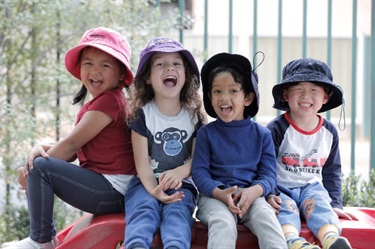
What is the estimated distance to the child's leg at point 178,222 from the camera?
2.75 metres

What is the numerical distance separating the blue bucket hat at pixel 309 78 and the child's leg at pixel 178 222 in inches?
27.9

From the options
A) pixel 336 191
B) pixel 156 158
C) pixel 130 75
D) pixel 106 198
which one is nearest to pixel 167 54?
pixel 130 75

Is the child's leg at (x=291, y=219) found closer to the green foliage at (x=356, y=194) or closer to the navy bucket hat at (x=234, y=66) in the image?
the navy bucket hat at (x=234, y=66)

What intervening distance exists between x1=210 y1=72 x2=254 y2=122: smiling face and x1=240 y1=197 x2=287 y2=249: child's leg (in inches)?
17.2

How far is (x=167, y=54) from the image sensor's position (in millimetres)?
3193

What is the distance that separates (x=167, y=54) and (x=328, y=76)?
32.0 inches

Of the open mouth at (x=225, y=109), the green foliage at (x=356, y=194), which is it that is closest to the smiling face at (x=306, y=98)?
the open mouth at (x=225, y=109)

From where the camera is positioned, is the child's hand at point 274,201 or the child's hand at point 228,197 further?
the child's hand at point 274,201

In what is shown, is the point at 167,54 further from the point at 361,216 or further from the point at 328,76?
the point at 361,216

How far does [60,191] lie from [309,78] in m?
1.32

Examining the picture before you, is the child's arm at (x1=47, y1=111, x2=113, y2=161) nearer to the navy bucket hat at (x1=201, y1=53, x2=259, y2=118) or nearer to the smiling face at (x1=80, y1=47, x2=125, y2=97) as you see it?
the smiling face at (x1=80, y1=47, x2=125, y2=97)

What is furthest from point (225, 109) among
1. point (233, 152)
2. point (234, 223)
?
point (234, 223)

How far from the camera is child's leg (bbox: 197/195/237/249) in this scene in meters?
2.76

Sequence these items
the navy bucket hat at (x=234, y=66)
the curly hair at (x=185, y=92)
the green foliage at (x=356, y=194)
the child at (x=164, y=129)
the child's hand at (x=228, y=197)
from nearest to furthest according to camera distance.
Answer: the child's hand at (x=228, y=197) < the child at (x=164, y=129) < the navy bucket hat at (x=234, y=66) < the curly hair at (x=185, y=92) < the green foliage at (x=356, y=194)
